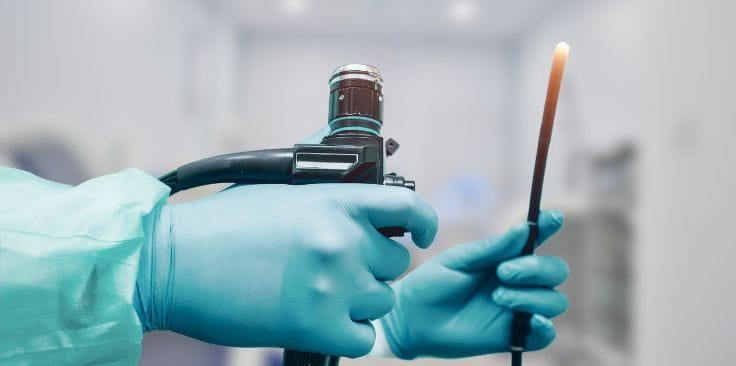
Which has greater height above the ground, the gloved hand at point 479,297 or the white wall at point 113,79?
the white wall at point 113,79

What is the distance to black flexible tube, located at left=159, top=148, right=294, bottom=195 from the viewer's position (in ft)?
1.27

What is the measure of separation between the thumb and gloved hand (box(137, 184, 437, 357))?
160 millimetres

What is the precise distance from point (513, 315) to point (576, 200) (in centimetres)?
113

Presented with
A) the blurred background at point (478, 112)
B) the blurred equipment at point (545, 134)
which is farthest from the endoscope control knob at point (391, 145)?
the blurred background at point (478, 112)

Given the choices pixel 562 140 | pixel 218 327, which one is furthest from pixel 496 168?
pixel 218 327

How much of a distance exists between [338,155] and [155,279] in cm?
22

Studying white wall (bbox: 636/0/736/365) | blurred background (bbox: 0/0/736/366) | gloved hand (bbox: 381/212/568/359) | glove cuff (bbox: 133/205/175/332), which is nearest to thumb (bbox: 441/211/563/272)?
gloved hand (bbox: 381/212/568/359)

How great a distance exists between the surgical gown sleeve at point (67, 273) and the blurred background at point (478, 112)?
63cm

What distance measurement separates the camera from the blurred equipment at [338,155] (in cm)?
38

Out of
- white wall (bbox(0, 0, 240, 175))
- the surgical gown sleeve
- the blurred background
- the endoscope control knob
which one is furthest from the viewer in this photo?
the blurred background

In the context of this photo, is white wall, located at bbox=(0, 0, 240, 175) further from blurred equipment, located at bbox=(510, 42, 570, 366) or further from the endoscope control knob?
blurred equipment, located at bbox=(510, 42, 570, 366)

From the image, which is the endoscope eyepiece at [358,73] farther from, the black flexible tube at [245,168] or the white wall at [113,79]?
the white wall at [113,79]

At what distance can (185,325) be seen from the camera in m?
0.38

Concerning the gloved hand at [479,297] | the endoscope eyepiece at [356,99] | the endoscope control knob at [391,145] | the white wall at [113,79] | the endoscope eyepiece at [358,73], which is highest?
the white wall at [113,79]
